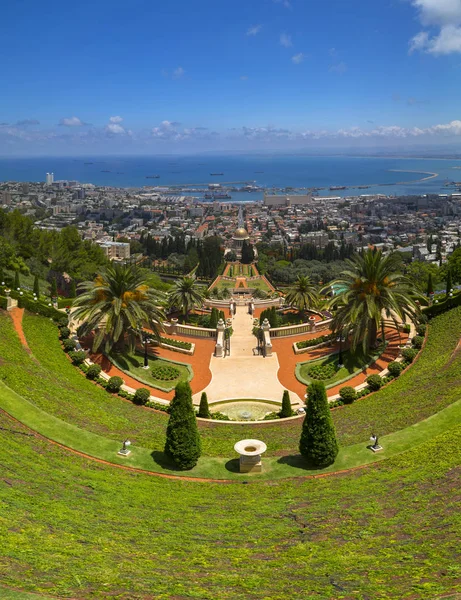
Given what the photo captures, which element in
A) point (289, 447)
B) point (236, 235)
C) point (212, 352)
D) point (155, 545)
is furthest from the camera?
point (236, 235)

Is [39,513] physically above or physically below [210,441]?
above

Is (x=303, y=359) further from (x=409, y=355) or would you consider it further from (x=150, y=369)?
(x=150, y=369)

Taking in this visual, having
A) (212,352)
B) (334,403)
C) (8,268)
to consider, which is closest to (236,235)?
(8,268)

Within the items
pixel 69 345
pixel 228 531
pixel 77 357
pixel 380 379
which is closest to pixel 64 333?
pixel 69 345

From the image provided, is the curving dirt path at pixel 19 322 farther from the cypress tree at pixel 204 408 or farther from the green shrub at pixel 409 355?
the green shrub at pixel 409 355

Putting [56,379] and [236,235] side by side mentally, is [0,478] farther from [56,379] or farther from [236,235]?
[236,235]

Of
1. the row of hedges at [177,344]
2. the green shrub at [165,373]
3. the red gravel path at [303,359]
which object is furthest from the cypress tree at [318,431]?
the row of hedges at [177,344]

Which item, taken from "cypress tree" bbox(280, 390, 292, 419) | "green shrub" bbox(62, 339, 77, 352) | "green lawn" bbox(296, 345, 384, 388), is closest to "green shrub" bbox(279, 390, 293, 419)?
"cypress tree" bbox(280, 390, 292, 419)
